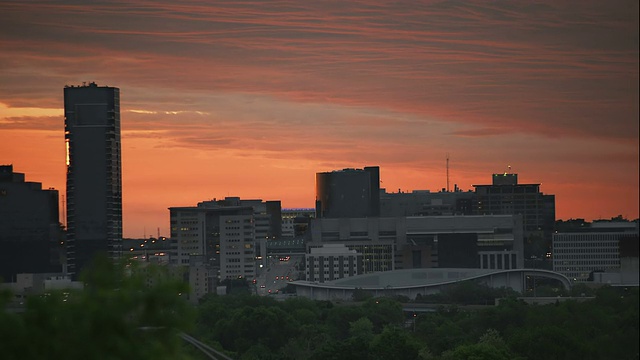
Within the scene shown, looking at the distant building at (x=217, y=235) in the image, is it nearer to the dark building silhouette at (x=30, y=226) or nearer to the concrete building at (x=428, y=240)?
the concrete building at (x=428, y=240)

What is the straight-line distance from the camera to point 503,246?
17600 cm

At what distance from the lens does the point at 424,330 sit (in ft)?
283

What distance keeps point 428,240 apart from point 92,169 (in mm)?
36562

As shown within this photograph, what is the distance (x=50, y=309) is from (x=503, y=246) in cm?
16082

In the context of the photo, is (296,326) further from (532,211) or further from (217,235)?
(532,211)

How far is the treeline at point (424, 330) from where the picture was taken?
58781 mm

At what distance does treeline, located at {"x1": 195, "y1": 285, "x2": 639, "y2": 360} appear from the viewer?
5878 cm

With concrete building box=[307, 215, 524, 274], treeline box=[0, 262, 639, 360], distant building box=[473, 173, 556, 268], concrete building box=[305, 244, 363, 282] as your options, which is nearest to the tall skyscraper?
concrete building box=[307, 215, 524, 274]

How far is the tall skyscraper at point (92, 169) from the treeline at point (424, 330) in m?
60.1

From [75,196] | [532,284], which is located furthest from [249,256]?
[532,284]

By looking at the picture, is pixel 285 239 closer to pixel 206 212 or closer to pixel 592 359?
pixel 206 212

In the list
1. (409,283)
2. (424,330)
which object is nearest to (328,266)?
(409,283)

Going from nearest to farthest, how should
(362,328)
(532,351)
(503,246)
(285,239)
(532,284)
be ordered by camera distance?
(532,351) → (362,328) → (532,284) → (503,246) → (285,239)

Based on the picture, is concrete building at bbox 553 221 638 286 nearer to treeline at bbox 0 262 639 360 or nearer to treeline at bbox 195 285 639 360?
treeline at bbox 0 262 639 360
